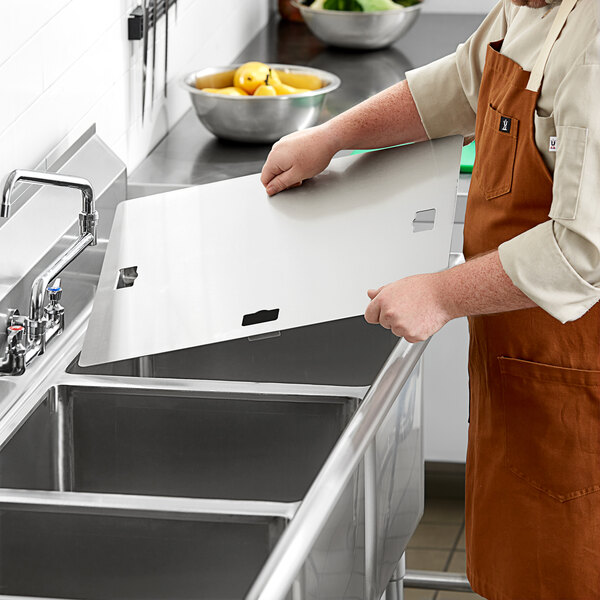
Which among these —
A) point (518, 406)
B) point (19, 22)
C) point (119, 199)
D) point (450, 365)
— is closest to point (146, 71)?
point (119, 199)

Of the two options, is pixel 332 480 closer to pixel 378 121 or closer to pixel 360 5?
pixel 378 121

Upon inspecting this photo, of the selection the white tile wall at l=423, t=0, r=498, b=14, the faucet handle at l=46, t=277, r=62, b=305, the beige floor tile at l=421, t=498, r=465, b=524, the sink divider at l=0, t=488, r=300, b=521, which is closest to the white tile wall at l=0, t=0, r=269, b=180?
the faucet handle at l=46, t=277, r=62, b=305

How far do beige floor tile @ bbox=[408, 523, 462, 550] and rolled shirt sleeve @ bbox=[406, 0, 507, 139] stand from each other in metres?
1.45

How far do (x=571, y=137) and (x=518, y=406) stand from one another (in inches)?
16.6

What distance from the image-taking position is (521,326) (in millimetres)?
1535

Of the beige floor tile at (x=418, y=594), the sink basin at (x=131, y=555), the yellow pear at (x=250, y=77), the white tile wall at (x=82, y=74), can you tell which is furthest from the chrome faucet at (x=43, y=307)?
the beige floor tile at (x=418, y=594)

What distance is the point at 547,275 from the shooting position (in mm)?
1326

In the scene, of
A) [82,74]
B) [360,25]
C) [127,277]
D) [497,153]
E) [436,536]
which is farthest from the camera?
[360,25]

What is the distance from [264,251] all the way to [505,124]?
0.35m

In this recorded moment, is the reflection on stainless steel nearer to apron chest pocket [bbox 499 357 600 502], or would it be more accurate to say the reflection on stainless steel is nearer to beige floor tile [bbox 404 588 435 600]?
apron chest pocket [bbox 499 357 600 502]

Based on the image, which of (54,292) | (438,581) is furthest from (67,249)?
(438,581)

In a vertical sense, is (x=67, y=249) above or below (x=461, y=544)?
above

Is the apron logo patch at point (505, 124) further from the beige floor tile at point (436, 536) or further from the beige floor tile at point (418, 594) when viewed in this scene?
the beige floor tile at point (436, 536)

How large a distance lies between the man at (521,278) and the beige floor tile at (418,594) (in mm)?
1053
